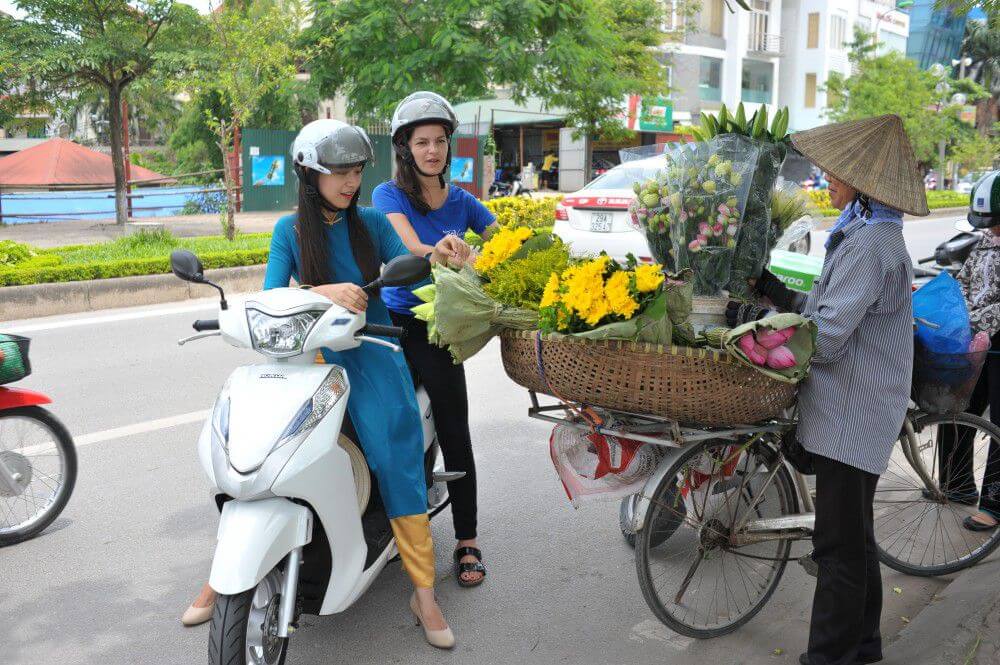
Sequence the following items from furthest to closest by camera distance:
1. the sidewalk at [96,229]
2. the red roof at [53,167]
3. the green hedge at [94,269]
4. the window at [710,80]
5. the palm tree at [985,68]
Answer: the palm tree at [985,68]
the window at [710,80]
the red roof at [53,167]
the sidewalk at [96,229]
the green hedge at [94,269]

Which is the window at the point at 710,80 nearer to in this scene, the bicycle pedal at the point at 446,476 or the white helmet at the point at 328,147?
the bicycle pedal at the point at 446,476


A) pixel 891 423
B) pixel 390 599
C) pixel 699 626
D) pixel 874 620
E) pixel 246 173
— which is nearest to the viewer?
pixel 891 423

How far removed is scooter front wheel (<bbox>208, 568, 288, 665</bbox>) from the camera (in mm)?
2408

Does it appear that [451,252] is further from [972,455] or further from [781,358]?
[972,455]

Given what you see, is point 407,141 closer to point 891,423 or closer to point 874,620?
point 891,423

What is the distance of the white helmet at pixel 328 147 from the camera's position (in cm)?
287

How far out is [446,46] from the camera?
13195 mm

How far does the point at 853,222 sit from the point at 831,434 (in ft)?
2.10

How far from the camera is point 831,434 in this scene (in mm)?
2725

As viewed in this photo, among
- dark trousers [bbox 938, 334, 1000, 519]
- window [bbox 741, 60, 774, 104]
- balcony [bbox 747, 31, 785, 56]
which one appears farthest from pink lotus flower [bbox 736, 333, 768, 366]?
balcony [bbox 747, 31, 785, 56]

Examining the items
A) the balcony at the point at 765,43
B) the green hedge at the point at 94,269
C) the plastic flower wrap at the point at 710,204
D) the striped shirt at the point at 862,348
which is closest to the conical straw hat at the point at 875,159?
the striped shirt at the point at 862,348

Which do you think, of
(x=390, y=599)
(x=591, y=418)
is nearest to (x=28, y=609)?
(x=390, y=599)

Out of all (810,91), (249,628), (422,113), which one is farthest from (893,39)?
(249,628)

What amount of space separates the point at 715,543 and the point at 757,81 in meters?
41.8
